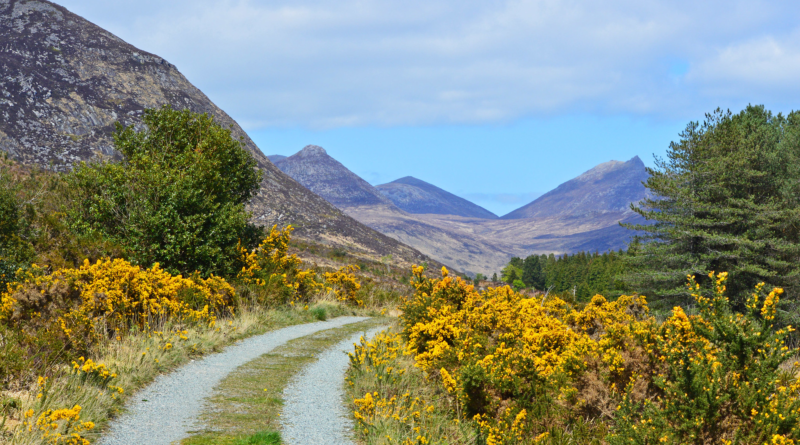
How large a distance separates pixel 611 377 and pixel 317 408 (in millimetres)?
4704

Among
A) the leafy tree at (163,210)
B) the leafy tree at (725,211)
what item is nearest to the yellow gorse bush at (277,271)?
the leafy tree at (163,210)

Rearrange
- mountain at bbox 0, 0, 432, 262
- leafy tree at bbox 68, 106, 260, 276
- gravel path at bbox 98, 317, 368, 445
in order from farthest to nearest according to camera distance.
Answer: mountain at bbox 0, 0, 432, 262 → leafy tree at bbox 68, 106, 260, 276 → gravel path at bbox 98, 317, 368, 445

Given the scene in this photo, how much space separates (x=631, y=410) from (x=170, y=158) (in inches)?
691

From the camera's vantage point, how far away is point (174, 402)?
25.7 ft

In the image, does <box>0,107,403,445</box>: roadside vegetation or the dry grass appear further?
the dry grass

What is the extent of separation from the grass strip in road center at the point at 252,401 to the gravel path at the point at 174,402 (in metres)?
0.21

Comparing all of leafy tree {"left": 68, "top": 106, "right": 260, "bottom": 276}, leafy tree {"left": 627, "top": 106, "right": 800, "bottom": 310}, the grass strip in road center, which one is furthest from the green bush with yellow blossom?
leafy tree {"left": 627, "top": 106, "right": 800, "bottom": 310}

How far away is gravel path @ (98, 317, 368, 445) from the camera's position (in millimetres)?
6363

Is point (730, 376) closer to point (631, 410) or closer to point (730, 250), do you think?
point (631, 410)

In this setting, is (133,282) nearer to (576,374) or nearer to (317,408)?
(317,408)

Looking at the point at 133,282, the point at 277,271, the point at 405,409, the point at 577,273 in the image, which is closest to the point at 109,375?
the point at 133,282

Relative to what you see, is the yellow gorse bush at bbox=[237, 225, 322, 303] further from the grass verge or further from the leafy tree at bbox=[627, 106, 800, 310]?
the leafy tree at bbox=[627, 106, 800, 310]

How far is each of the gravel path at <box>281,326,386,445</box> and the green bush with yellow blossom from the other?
0.44 m

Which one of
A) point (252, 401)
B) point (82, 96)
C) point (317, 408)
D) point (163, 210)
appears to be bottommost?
point (317, 408)
